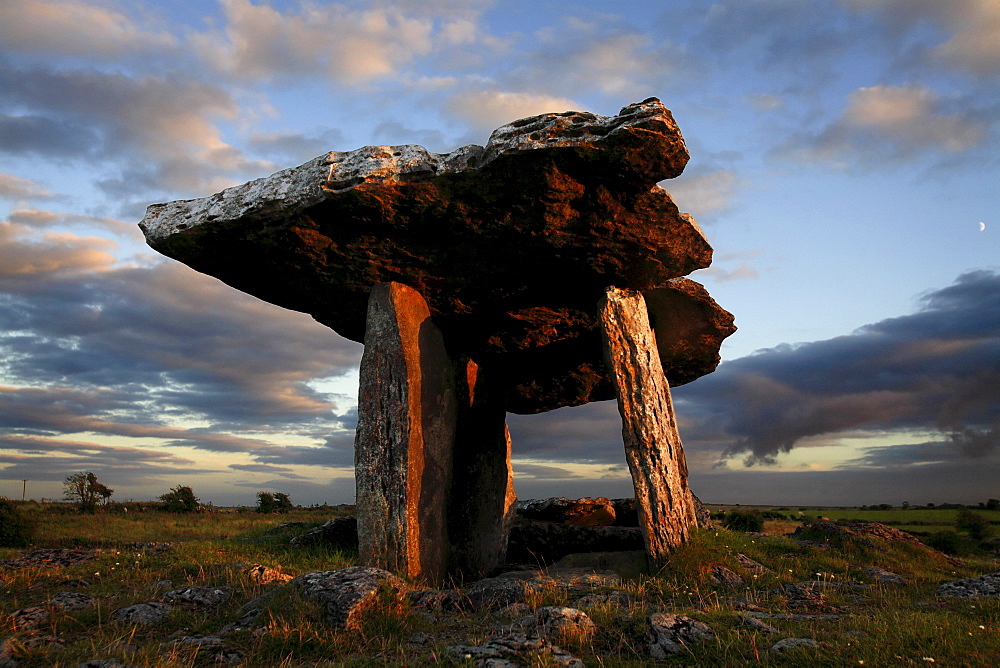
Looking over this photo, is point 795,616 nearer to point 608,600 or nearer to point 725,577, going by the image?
point 608,600

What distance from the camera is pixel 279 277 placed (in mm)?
11297

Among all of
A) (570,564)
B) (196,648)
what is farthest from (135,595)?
(570,564)

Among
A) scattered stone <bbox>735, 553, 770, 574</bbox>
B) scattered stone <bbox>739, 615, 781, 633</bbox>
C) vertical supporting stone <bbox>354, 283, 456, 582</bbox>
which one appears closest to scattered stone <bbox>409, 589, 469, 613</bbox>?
vertical supporting stone <bbox>354, 283, 456, 582</bbox>

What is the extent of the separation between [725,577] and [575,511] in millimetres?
7344

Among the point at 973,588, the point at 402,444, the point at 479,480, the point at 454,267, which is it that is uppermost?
the point at 454,267

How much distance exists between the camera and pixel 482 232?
33.3 ft

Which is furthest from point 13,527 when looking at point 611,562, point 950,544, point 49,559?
point 950,544

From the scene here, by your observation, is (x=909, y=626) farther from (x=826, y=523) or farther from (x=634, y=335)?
(x=826, y=523)

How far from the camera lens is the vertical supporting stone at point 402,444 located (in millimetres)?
10070

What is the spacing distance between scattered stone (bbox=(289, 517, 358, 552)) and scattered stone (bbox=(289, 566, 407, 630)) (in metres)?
5.06

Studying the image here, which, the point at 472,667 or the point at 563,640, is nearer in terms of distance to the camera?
the point at 472,667

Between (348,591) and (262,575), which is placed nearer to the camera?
(348,591)

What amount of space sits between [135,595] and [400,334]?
511 cm

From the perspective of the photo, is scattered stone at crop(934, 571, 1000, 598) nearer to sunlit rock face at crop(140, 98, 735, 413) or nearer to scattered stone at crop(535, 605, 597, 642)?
scattered stone at crop(535, 605, 597, 642)
